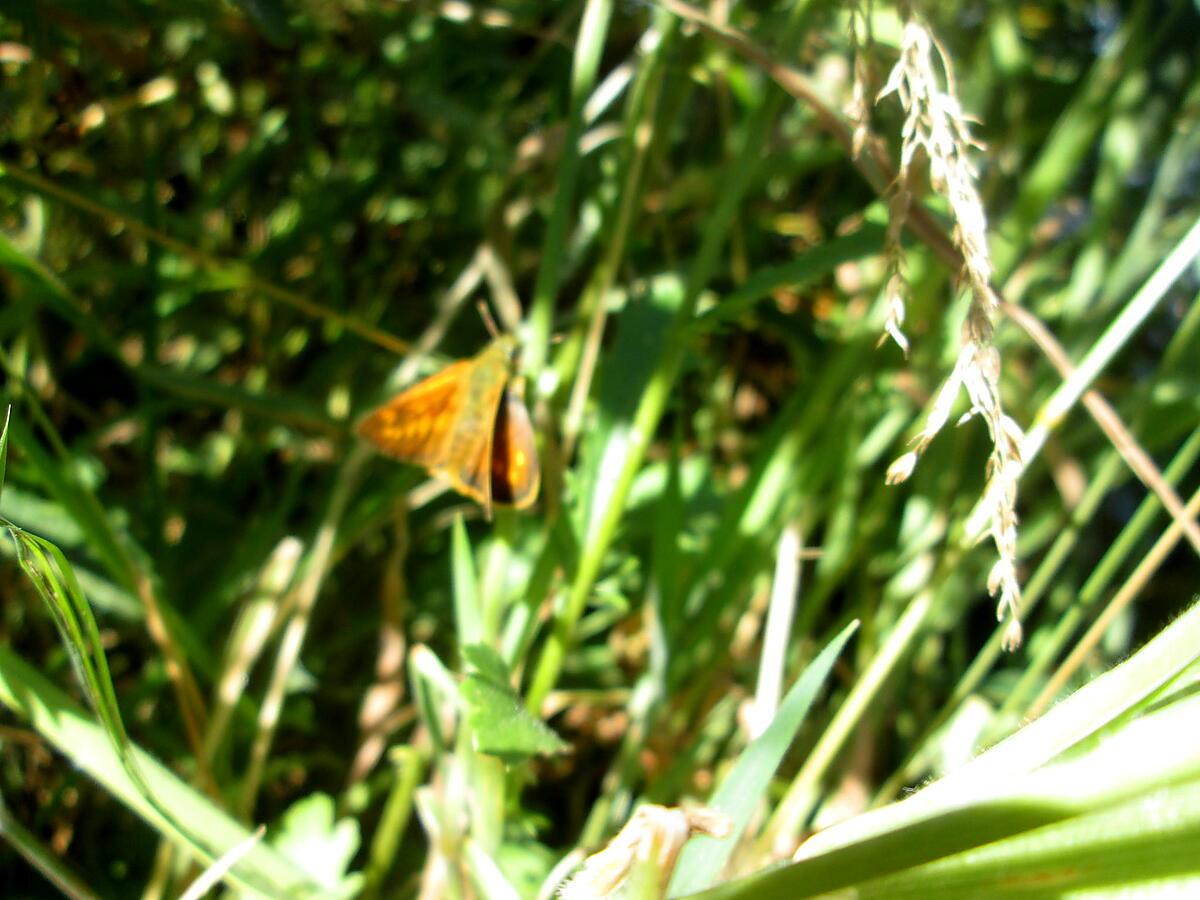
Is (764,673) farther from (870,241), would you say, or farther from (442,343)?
(442,343)

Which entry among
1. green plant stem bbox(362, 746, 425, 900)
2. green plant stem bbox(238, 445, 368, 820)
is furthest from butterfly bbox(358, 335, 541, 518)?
green plant stem bbox(362, 746, 425, 900)

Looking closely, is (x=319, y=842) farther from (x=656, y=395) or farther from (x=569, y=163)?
(x=569, y=163)

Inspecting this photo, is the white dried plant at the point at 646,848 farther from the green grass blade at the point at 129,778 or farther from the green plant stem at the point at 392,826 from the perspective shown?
the green plant stem at the point at 392,826

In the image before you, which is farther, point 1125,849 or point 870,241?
point 870,241

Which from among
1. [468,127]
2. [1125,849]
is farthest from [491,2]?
[1125,849]

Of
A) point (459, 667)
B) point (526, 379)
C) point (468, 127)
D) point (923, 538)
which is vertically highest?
point (468, 127)

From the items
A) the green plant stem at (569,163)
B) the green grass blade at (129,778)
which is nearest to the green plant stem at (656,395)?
the green plant stem at (569,163)

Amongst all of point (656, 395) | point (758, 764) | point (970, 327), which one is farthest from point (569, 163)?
point (758, 764)
